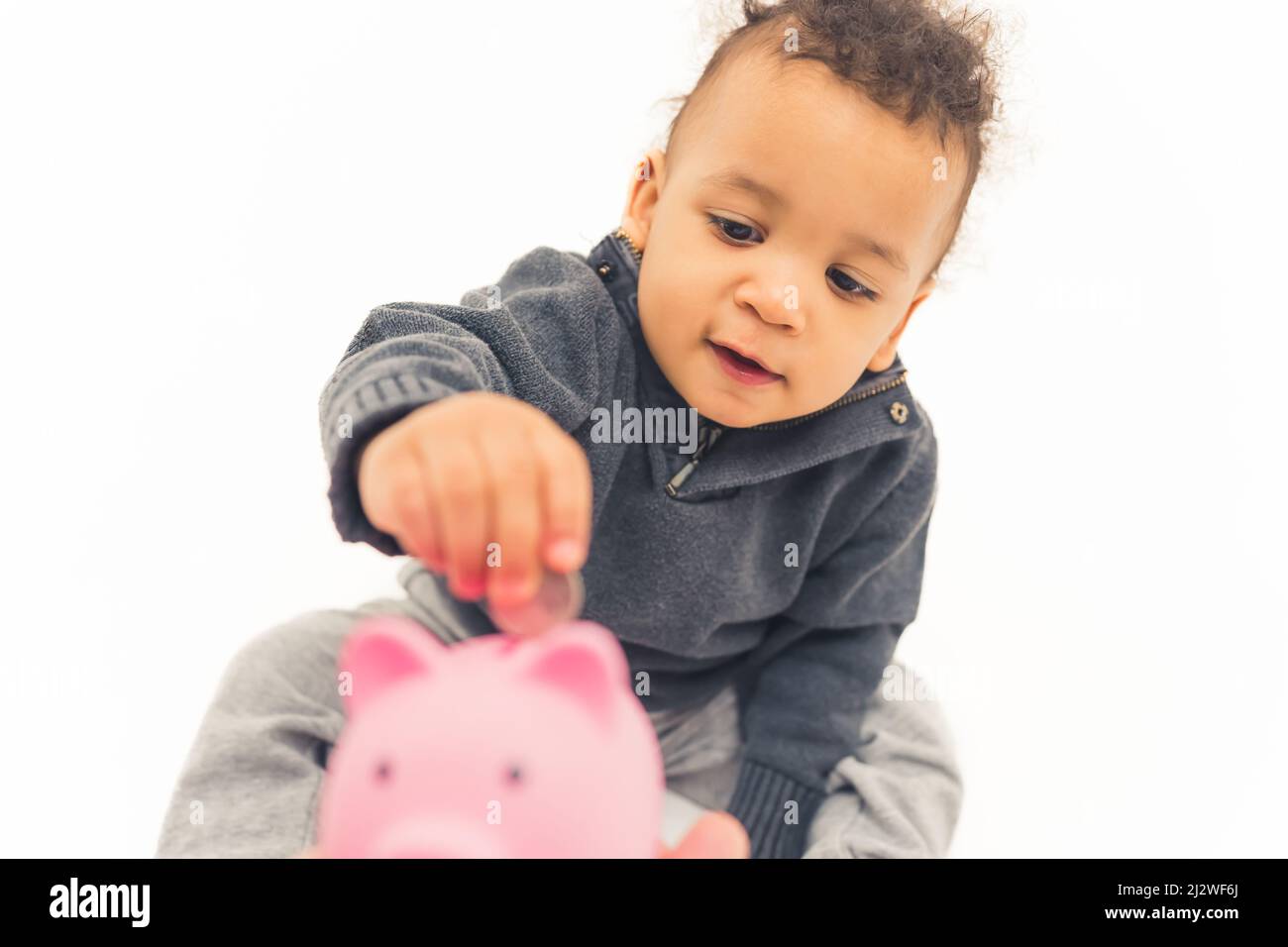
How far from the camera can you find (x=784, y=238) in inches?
33.0

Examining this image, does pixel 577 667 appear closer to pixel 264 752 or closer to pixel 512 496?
pixel 512 496

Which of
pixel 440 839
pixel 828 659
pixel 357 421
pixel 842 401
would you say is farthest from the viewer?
pixel 828 659

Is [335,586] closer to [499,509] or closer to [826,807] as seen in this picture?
[826,807]

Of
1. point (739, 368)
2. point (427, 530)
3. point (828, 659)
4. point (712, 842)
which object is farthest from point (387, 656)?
point (828, 659)

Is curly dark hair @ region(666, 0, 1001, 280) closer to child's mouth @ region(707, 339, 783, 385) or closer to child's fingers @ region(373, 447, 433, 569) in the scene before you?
child's mouth @ region(707, 339, 783, 385)

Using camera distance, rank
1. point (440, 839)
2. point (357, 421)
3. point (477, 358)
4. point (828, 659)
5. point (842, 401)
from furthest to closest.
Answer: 1. point (828, 659)
2. point (842, 401)
3. point (477, 358)
4. point (357, 421)
5. point (440, 839)

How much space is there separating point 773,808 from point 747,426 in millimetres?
366

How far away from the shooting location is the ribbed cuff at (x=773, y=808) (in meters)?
1.04

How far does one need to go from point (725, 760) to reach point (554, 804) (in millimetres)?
646

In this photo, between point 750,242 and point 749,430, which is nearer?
point 750,242

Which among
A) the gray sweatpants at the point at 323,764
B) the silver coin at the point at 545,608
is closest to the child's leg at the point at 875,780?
the gray sweatpants at the point at 323,764
